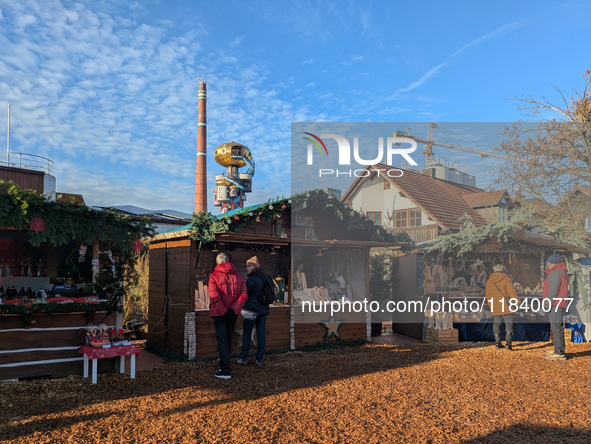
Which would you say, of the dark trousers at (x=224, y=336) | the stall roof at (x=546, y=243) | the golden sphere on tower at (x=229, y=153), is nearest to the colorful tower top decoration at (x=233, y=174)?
the golden sphere on tower at (x=229, y=153)

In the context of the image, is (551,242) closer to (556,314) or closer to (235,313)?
(556,314)

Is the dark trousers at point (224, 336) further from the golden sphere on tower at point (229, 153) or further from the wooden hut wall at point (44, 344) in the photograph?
the golden sphere on tower at point (229, 153)

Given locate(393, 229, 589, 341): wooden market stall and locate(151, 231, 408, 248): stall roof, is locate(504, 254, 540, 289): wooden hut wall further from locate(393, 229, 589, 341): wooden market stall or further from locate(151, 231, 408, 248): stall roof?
locate(151, 231, 408, 248): stall roof

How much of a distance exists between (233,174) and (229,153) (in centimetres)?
130

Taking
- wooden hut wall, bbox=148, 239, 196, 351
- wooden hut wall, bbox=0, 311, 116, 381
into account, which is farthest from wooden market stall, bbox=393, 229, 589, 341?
wooden hut wall, bbox=0, 311, 116, 381

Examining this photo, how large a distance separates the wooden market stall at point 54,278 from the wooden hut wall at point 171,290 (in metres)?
1.16

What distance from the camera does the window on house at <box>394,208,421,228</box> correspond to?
1596 cm

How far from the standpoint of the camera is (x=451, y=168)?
76.1ft

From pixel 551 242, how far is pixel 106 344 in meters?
12.2

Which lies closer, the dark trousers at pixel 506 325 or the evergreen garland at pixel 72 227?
the evergreen garland at pixel 72 227

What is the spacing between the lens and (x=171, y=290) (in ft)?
28.7

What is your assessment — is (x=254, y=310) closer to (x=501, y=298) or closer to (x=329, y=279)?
(x=329, y=279)

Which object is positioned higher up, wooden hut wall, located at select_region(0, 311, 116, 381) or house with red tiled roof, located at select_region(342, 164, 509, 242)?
house with red tiled roof, located at select_region(342, 164, 509, 242)

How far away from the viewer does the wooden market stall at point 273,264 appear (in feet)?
26.9
